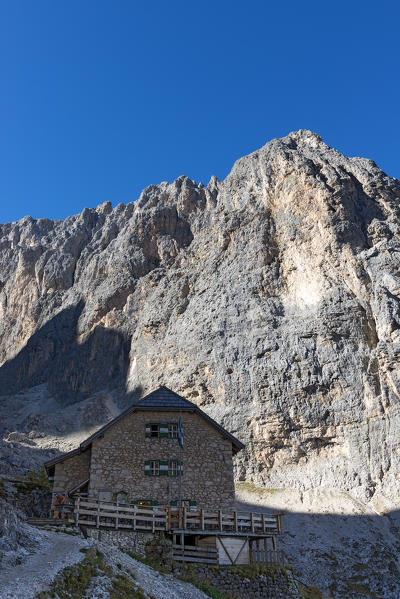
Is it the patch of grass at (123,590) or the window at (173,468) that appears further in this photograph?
the window at (173,468)

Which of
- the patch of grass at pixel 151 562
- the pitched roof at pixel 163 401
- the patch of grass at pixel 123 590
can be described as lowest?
the patch of grass at pixel 151 562

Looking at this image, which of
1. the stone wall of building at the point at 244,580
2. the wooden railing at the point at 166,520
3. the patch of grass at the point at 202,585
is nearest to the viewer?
the patch of grass at the point at 202,585

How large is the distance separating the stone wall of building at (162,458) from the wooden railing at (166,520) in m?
1.59

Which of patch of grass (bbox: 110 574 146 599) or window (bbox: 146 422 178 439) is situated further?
window (bbox: 146 422 178 439)

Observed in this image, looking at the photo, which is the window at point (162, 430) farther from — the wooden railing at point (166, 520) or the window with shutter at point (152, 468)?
the wooden railing at point (166, 520)

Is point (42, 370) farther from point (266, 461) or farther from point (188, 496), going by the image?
point (188, 496)

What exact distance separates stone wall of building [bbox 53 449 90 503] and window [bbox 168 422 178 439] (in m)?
4.56

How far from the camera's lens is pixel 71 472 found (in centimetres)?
2845

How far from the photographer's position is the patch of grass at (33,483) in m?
36.8

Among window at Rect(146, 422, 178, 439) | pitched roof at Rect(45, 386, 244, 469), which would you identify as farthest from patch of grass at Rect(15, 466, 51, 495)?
window at Rect(146, 422, 178, 439)

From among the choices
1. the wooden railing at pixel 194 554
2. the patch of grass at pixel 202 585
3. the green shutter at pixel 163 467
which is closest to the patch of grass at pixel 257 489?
the green shutter at pixel 163 467

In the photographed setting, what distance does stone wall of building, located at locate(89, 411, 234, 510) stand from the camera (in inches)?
1080

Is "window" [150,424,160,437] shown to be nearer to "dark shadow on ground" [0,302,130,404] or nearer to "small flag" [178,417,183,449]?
"small flag" [178,417,183,449]

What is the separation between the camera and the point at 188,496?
27516 mm
